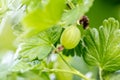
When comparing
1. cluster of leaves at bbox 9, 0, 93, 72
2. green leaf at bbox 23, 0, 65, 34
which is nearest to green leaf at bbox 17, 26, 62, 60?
cluster of leaves at bbox 9, 0, 93, 72

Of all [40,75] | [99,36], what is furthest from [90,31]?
[40,75]

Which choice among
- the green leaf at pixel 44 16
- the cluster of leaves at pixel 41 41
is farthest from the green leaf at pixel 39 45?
the green leaf at pixel 44 16

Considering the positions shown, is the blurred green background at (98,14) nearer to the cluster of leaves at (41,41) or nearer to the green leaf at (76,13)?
the cluster of leaves at (41,41)

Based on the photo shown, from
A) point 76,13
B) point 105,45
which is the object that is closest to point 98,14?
point 105,45

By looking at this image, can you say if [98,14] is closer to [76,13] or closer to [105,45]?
[105,45]

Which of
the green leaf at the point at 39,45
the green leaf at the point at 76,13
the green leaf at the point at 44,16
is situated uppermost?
the green leaf at the point at 39,45

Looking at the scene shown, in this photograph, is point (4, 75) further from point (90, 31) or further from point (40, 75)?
point (90, 31)
